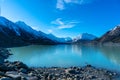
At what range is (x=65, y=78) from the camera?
88.1 ft

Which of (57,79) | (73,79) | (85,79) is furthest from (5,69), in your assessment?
(85,79)

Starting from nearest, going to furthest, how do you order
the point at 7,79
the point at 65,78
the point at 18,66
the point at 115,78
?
1. the point at 7,79
2. the point at 65,78
3. the point at 115,78
4. the point at 18,66

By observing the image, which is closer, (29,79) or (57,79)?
(29,79)

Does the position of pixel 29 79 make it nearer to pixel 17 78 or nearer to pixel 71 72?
pixel 17 78

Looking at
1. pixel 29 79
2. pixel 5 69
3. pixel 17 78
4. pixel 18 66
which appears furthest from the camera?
pixel 18 66

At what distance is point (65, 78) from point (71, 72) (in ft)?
16.6

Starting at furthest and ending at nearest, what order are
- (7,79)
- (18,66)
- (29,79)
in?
(18,66)
(29,79)
(7,79)

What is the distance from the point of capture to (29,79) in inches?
866

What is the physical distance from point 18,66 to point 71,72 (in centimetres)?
712

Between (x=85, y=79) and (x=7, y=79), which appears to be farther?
(x=85, y=79)

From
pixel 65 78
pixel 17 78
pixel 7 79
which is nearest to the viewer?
pixel 7 79

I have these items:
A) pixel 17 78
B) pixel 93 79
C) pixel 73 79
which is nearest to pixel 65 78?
pixel 73 79

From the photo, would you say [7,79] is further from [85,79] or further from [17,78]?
[85,79]

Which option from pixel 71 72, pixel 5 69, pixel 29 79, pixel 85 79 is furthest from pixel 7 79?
pixel 71 72
